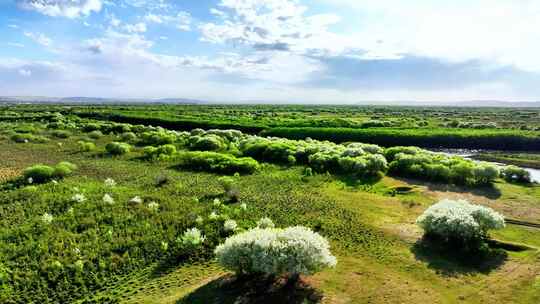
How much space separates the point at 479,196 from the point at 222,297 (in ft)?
70.1

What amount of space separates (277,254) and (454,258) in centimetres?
833

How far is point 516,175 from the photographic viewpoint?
109 ft

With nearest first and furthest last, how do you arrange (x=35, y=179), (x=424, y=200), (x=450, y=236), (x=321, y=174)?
(x=450, y=236) < (x=424, y=200) < (x=35, y=179) < (x=321, y=174)

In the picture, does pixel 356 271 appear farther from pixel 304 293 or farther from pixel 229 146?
pixel 229 146

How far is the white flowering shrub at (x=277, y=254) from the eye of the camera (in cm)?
1347

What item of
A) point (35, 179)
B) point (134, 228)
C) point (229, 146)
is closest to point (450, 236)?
point (134, 228)

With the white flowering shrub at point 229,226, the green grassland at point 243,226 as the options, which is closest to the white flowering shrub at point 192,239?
the green grassland at point 243,226

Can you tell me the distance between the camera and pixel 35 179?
2894 cm

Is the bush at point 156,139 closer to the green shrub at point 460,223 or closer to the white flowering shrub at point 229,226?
the white flowering shrub at point 229,226

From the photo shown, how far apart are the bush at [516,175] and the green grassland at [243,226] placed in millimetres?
1397

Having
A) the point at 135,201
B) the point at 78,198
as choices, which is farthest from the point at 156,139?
the point at 135,201

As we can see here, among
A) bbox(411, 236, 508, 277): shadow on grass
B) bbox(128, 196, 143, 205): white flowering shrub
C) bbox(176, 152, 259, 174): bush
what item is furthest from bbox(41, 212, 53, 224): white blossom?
bbox(411, 236, 508, 277): shadow on grass

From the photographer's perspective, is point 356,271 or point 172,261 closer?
point 356,271

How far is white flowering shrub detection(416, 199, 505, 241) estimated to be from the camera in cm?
1802
